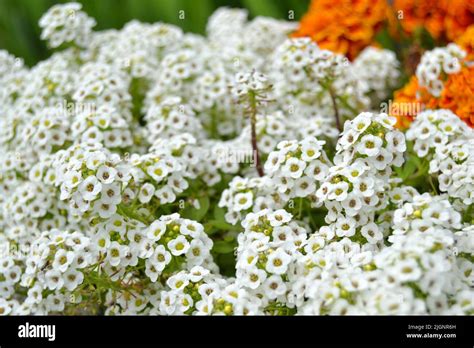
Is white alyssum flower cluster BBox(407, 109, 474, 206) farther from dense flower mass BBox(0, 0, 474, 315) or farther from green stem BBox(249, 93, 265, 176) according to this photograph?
green stem BBox(249, 93, 265, 176)

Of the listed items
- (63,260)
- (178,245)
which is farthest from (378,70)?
(63,260)

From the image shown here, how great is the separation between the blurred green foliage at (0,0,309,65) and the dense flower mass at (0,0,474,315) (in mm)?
910

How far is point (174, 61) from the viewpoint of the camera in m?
2.66

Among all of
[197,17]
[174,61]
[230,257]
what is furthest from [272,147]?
[197,17]

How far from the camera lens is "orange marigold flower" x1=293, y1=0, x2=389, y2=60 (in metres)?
3.09

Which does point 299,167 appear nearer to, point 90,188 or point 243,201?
point 243,201

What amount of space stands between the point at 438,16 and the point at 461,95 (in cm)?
90

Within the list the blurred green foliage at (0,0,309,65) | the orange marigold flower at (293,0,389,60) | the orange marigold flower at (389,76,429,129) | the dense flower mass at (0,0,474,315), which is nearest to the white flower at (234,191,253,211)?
the dense flower mass at (0,0,474,315)

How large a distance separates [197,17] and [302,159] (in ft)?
7.61

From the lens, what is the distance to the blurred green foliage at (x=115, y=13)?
147 inches

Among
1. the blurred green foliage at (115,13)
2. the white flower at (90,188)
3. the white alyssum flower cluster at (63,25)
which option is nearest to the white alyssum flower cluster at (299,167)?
the white flower at (90,188)

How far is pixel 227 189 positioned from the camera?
221cm

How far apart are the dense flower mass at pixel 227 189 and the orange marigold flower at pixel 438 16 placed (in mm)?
29
